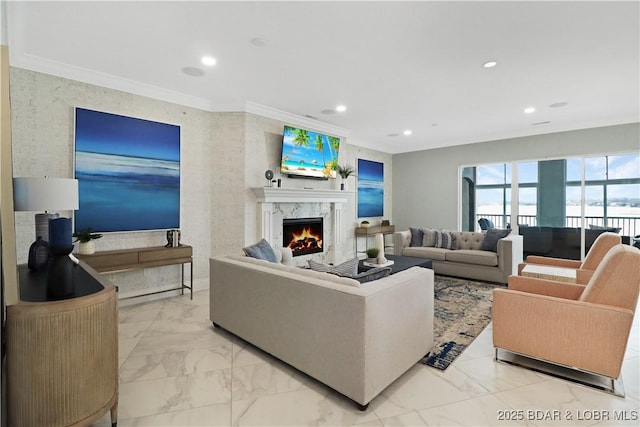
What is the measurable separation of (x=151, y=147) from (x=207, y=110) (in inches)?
40.6

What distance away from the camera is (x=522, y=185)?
6629mm

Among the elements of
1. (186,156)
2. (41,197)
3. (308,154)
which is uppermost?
(308,154)

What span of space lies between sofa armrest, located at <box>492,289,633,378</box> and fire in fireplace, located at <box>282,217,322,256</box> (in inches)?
142

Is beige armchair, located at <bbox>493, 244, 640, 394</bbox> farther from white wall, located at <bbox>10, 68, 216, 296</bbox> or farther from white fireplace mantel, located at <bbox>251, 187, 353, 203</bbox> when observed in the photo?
white wall, located at <bbox>10, 68, 216, 296</bbox>

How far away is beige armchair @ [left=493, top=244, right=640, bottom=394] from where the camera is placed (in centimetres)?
206

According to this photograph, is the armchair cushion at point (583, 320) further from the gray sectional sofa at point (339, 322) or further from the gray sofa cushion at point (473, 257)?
the gray sofa cushion at point (473, 257)

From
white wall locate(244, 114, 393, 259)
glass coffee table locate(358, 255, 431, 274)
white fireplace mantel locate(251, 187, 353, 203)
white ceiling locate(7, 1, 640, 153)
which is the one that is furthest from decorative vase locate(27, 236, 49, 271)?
glass coffee table locate(358, 255, 431, 274)

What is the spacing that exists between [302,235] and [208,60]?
11.0 feet

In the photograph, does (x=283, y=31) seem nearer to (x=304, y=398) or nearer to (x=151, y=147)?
(x=151, y=147)

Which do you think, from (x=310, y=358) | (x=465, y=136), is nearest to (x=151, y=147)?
(x=310, y=358)

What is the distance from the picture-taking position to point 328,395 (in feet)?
6.86

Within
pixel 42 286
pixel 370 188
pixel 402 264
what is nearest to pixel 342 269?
pixel 42 286

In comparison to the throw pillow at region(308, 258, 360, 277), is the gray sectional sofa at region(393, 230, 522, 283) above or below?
below

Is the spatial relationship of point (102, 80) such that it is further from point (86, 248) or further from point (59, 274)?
point (59, 274)
